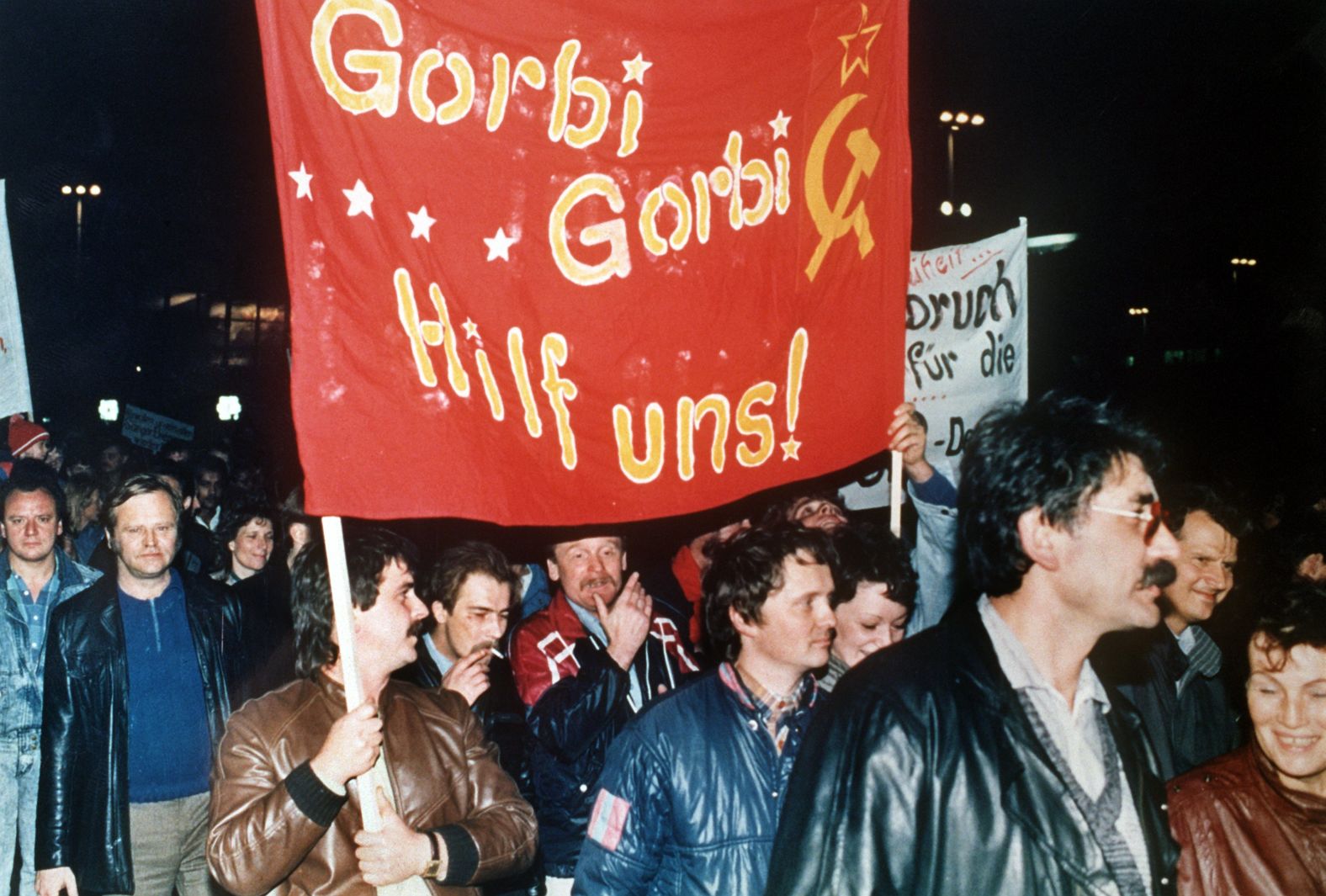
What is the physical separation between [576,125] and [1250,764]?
2.67 metres

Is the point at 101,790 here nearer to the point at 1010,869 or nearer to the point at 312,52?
the point at 312,52

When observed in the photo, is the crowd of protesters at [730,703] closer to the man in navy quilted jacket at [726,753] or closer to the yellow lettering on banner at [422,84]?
the man in navy quilted jacket at [726,753]

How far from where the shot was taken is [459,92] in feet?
9.84

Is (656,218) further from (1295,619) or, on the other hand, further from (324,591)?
→ (1295,619)

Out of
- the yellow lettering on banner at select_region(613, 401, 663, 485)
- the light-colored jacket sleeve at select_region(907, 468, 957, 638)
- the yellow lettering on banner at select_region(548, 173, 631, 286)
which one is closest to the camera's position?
the yellow lettering on banner at select_region(548, 173, 631, 286)

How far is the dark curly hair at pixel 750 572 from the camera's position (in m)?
3.41

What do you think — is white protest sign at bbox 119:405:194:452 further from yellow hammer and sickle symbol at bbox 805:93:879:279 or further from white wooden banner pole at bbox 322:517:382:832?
white wooden banner pole at bbox 322:517:382:832

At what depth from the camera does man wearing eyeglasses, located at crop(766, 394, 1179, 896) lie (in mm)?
2207

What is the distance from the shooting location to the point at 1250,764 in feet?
10.3

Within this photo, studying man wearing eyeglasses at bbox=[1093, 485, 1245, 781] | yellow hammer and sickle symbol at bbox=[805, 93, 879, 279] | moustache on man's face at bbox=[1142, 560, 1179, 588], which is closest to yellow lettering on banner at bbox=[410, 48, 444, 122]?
yellow hammer and sickle symbol at bbox=[805, 93, 879, 279]

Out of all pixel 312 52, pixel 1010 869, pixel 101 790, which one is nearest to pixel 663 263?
pixel 312 52

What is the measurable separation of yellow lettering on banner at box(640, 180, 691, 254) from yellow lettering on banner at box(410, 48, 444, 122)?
0.73 meters

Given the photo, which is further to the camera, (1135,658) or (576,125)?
(1135,658)

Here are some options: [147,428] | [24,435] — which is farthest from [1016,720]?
[147,428]
